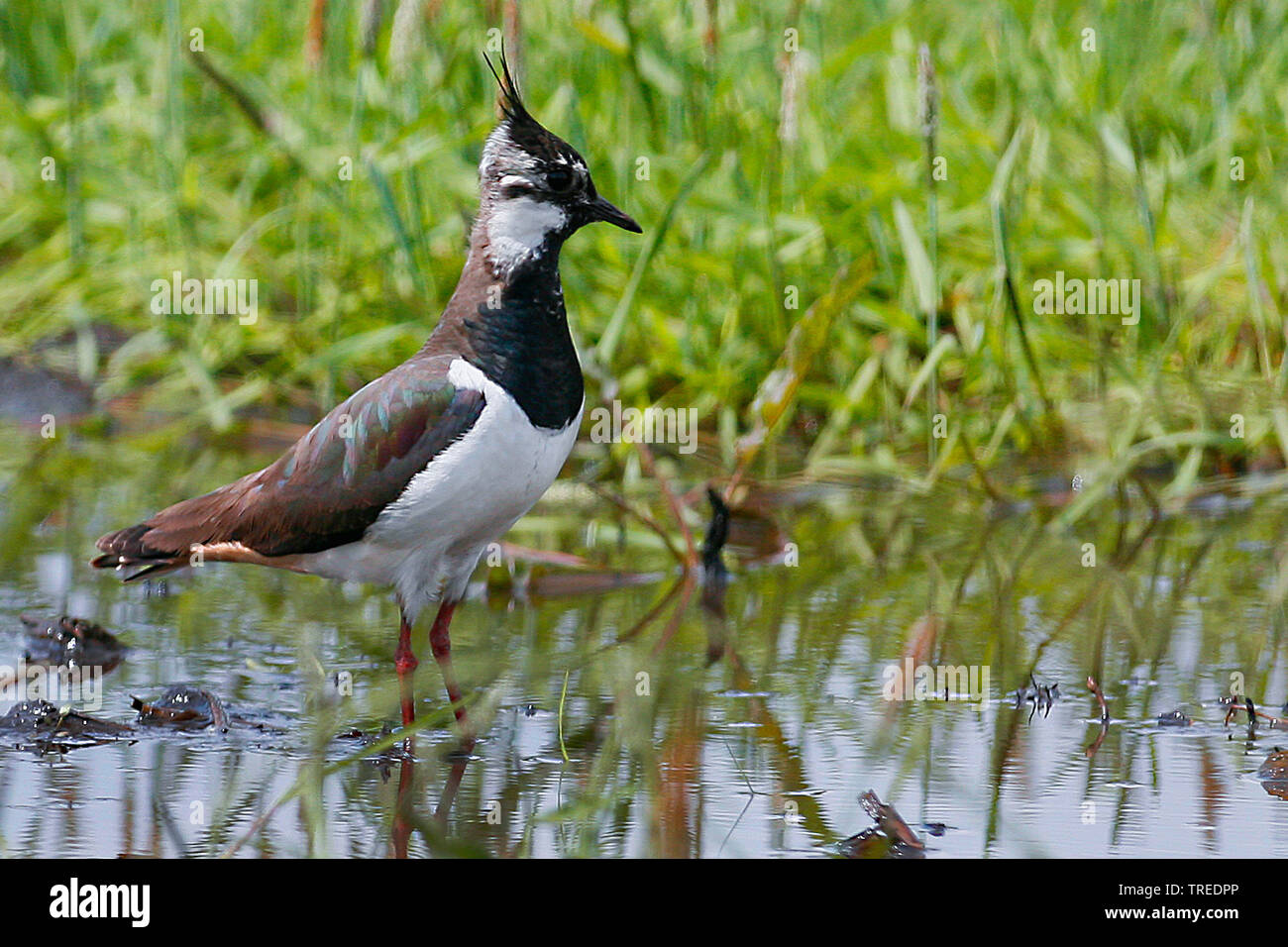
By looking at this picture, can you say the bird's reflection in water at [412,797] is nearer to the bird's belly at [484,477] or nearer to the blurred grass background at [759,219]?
the bird's belly at [484,477]

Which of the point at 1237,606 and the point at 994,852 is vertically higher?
the point at 1237,606

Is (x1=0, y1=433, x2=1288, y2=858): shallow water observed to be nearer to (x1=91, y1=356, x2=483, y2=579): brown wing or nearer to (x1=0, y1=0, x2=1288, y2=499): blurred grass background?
(x1=91, y1=356, x2=483, y2=579): brown wing

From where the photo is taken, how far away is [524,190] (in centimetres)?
433

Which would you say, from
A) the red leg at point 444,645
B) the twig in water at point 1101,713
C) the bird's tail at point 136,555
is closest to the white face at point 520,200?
the red leg at point 444,645

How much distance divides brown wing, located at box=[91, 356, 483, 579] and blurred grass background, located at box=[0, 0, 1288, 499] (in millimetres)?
1436

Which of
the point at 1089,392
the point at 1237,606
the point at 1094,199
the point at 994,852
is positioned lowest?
the point at 994,852

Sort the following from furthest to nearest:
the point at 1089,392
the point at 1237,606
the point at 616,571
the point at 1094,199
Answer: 1. the point at 1094,199
2. the point at 1089,392
3. the point at 616,571
4. the point at 1237,606

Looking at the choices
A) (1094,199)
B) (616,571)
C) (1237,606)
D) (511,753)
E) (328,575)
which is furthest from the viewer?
(1094,199)

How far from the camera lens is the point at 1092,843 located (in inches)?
128

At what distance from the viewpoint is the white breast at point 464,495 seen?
4051 mm

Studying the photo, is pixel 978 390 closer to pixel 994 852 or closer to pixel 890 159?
pixel 890 159

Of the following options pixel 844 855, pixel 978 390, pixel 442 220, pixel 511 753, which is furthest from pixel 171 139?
pixel 844 855

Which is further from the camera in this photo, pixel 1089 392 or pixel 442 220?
pixel 442 220
